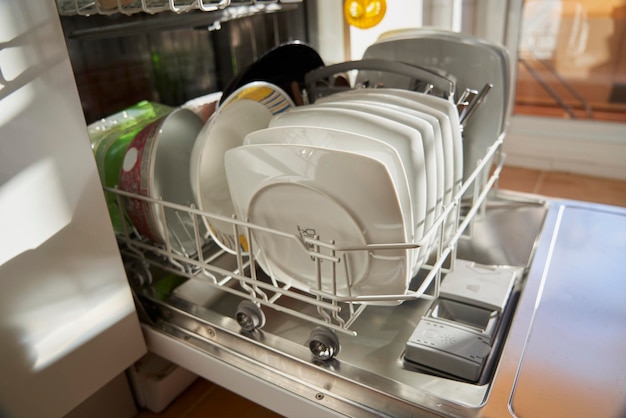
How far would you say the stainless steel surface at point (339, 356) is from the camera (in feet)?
1.72

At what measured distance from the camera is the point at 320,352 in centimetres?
57

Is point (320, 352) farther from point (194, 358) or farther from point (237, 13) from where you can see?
point (237, 13)

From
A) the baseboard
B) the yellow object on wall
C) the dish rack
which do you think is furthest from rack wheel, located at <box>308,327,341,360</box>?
the baseboard

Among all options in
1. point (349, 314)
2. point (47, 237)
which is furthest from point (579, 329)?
point (47, 237)

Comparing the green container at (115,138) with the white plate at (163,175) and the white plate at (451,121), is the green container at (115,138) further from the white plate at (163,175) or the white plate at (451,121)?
the white plate at (451,121)

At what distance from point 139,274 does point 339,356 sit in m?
0.34

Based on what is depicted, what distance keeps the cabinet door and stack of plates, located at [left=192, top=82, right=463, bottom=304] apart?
15 centimetres

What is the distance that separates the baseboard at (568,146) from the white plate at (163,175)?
48.6 inches

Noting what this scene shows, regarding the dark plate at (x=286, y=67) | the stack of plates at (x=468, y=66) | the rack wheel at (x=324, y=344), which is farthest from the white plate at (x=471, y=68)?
the rack wheel at (x=324, y=344)

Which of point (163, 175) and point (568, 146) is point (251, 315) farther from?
point (568, 146)

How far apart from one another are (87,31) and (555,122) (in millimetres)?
1423

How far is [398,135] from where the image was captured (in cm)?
55

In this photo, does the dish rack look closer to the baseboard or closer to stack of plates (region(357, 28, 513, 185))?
stack of plates (region(357, 28, 513, 185))

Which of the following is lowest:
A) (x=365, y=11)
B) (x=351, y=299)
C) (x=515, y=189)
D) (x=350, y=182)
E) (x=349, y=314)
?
(x=515, y=189)
